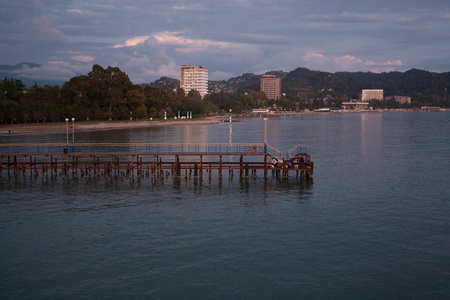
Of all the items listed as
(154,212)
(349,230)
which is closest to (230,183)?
(154,212)

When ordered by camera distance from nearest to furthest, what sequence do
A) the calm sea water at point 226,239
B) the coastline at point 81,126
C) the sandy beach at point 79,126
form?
the calm sea water at point 226,239
the coastline at point 81,126
the sandy beach at point 79,126

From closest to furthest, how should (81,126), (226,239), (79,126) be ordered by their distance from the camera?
(226,239) < (79,126) < (81,126)

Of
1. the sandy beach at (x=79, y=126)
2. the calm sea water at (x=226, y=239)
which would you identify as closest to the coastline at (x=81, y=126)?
the sandy beach at (x=79, y=126)

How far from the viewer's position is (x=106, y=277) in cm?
2434

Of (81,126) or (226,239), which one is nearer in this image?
(226,239)

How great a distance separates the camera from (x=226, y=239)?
99.7 feet

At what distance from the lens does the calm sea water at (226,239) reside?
76.7 feet

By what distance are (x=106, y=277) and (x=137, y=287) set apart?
2.39 meters

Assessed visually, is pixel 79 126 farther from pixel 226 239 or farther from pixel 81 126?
pixel 226 239

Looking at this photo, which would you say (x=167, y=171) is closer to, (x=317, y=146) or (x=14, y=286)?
(x=14, y=286)

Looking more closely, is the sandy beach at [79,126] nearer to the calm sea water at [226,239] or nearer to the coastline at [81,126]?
the coastline at [81,126]

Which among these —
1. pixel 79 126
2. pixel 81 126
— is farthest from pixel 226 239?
pixel 81 126

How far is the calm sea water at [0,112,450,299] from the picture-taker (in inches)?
920

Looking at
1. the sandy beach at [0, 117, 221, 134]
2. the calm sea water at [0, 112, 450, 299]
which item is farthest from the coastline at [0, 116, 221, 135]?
the calm sea water at [0, 112, 450, 299]
